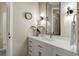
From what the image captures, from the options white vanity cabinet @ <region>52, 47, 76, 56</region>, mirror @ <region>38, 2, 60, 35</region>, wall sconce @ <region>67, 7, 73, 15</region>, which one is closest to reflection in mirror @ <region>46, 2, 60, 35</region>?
mirror @ <region>38, 2, 60, 35</region>

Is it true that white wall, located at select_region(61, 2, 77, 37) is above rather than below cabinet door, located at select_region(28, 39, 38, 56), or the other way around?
above

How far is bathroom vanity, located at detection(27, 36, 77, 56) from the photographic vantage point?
1.94 meters

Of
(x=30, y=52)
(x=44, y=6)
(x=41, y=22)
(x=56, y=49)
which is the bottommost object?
(x=30, y=52)

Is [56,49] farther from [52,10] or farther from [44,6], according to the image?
[44,6]

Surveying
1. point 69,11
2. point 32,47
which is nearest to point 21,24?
point 32,47

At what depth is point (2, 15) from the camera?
287 cm

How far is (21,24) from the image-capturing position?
3.12m

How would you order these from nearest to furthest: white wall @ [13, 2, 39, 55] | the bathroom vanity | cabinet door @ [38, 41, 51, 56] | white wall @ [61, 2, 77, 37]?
the bathroom vanity, cabinet door @ [38, 41, 51, 56], white wall @ [61, 2, 77, 37], white wall @ [13, 2, 39, 55]

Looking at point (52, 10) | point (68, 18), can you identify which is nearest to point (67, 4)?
point (68, 18)

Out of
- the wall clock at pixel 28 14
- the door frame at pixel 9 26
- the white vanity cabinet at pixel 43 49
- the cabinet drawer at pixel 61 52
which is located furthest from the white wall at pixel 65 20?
the door frame at pixel 9 26

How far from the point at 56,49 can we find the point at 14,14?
1.50 m

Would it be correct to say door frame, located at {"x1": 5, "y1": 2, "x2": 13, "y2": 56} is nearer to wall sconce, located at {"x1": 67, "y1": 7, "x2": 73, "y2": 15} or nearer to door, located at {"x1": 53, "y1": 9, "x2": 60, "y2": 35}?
door, located at {"x1": 53, "y1": 9, "x2": 60, "y2": 35}

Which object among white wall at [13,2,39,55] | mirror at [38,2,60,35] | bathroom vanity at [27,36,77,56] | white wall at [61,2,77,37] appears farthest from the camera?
white wall at [13,2,39,55]

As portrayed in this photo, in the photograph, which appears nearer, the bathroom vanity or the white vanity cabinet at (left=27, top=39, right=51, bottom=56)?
→ the bathroom vanity
